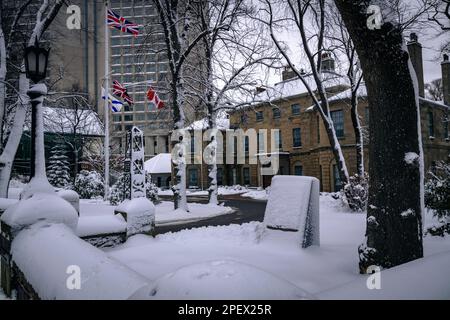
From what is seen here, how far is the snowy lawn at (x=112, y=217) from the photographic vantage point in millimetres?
6004

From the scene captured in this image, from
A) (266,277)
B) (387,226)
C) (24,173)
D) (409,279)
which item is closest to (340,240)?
(387,226)

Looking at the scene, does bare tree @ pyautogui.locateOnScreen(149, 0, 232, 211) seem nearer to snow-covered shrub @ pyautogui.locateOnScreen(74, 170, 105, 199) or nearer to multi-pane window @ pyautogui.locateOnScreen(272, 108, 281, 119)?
snow-covered shrub @ pyautogui.locateOnScreen(74, 170, 105, 199)

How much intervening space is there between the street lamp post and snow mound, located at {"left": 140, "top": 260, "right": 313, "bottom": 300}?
4.40m

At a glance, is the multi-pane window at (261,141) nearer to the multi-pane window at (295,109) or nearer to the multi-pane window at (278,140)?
the multi-pane window at (278,140)

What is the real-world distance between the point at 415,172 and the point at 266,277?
342cm

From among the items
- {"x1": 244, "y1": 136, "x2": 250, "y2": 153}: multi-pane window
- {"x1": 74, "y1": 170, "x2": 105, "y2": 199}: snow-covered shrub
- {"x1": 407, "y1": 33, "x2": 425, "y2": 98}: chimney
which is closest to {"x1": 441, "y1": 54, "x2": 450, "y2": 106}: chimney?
{"x1": 407, "y1": 33, "x2": 425, "y2": 98}: chimney

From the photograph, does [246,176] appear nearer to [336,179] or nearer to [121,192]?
[336,179]

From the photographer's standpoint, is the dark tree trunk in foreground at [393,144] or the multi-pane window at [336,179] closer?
the dark tree trunk in foreground at [393,144]

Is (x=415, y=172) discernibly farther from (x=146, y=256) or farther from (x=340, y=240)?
(x=146, y=256)

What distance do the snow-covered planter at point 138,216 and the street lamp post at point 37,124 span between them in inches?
69.1

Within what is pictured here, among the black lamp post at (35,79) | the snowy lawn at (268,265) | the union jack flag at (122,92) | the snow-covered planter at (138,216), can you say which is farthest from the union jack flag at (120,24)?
the snowy lawn at (268,265)

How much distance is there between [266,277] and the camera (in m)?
1.65

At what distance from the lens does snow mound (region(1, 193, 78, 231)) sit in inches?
171
